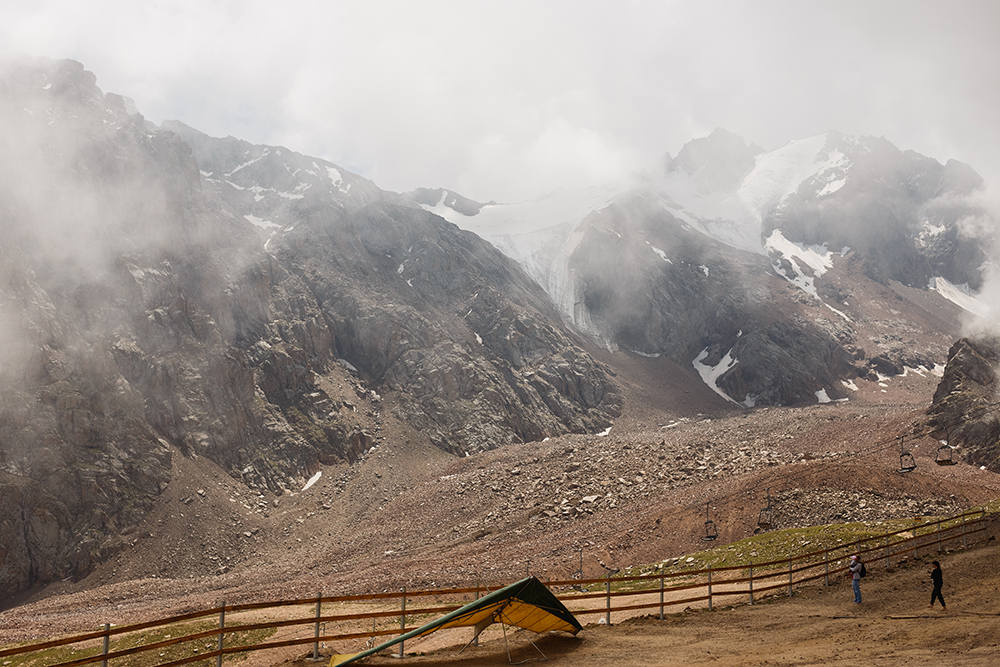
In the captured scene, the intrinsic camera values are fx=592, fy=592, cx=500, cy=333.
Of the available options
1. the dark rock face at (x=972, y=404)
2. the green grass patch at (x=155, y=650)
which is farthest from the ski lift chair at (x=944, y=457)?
the green grass patch at (x=155, y=650)

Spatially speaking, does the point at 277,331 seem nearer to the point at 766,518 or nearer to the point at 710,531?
the point at 710,531

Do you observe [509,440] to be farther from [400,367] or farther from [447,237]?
[447,237]

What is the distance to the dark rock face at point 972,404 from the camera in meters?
65.0

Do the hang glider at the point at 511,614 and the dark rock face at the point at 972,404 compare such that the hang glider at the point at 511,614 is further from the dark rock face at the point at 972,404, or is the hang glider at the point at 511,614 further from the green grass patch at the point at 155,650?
the dark rock face at the point at 972,404

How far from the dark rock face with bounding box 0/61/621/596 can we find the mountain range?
364 mm

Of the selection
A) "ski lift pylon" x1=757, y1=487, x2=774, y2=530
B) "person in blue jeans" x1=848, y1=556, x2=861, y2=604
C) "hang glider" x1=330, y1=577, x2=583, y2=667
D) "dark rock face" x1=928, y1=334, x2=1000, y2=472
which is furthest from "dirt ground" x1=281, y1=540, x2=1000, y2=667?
"dark rock face" x1=928, y1=334, x2=1000, y2=472

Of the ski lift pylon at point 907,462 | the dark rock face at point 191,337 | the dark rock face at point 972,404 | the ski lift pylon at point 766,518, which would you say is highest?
the dark rock face at point 191,337

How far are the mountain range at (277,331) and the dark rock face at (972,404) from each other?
64.0 metres

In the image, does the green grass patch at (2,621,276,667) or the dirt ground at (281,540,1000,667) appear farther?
the green grass patch at (2,621,276,667)

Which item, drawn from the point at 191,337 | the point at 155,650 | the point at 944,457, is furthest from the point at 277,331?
the point at 944,457

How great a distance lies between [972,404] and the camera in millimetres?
71875

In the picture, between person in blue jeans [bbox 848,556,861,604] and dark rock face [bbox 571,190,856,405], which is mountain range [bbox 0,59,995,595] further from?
person in blue jeans [bbox 848,556,861,604]

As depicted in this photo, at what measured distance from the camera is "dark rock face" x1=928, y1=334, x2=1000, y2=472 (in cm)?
6500

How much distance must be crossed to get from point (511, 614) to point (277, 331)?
103 metres
